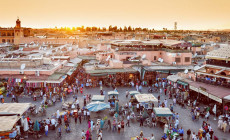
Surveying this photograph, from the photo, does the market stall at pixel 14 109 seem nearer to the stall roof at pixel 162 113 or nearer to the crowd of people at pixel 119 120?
the crowd of people at pixel 119 120

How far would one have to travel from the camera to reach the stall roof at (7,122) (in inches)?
447

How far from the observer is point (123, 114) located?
1634 centimetres

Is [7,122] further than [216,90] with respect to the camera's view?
No

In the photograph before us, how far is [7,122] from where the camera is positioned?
467 inches

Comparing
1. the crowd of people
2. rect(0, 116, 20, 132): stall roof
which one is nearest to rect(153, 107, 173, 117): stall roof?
the crowd of people

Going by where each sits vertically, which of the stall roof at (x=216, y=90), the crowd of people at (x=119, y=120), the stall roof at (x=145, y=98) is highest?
the stall roof at (x=216, y=90)

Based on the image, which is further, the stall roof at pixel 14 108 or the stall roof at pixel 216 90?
the stall roof at pixel 216 90

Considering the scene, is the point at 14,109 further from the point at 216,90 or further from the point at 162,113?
the point at 216,90

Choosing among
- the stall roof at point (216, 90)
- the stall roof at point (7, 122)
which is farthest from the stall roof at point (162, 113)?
the stall roof at point (7, 122)

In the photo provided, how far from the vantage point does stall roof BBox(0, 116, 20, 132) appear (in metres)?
11.3

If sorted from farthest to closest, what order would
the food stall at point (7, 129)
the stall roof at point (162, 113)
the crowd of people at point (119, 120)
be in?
the stall roof at point (162, 113) → the crowd of people at point (119, 120) → the food stall at point (7, 129)

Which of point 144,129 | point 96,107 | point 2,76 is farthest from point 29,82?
point 144,129

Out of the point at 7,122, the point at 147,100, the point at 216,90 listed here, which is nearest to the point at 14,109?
the point at 7,122

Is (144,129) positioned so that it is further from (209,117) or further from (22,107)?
(22,107)
